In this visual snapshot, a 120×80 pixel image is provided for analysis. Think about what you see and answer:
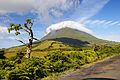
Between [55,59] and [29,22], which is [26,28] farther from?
[55,59]

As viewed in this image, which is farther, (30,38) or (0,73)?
(30,38)

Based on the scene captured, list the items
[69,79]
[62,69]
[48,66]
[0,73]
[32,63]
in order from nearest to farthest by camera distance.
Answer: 1. [0,73]
2. [69,79]
3. [32,63]
4. [48,66]
5. [62,69]

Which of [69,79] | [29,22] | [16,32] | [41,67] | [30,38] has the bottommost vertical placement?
[69,79]

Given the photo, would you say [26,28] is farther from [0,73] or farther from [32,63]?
[0,73]

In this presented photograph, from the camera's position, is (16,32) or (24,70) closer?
(24,70)

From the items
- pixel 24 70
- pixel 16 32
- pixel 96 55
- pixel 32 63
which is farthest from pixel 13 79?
pixel 96 55

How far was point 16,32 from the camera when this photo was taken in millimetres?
12938

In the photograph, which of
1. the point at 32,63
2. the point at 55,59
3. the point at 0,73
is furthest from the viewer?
the point at 55,59

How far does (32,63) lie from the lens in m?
9.71

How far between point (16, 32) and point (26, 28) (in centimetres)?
128

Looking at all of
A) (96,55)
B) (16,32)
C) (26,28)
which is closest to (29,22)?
(26,28)

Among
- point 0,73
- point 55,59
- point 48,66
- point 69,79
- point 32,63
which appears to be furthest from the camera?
point 55,59

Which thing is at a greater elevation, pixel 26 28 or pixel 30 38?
pixel 26 28

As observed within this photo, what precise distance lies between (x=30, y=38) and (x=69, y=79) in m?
7.09
